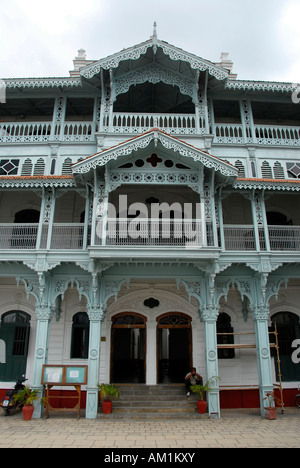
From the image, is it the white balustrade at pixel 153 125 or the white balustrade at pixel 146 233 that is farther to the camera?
the white balustrade at pixel 153 125

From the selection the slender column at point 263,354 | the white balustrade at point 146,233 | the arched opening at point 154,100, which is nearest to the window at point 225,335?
the slender column at point 263,354

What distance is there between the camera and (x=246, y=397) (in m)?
13.5

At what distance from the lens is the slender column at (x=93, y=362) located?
11641 millimetres

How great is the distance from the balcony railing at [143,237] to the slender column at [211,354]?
2.64 meters

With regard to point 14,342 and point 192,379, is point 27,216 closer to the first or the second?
point 14,342

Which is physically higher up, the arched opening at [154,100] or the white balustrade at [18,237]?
the arched opening at [154,100]

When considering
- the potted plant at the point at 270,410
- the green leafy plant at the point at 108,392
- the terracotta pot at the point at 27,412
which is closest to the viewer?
the terracotta pot at the point at 27,412

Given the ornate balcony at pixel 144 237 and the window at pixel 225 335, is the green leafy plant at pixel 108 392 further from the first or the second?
the ornate balcony at pixel 144 237

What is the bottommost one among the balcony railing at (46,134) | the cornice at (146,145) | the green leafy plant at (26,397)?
the green leafy plant at (26,397)

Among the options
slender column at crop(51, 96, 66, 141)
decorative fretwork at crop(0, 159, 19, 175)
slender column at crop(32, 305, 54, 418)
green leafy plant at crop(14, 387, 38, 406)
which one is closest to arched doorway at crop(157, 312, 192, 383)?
slender column at crop(32, 305, 54, 418)

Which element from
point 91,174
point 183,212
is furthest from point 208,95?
point 91,174

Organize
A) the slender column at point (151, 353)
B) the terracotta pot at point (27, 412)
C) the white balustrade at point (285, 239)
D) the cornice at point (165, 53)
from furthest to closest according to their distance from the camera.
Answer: the cornice at point (165, 53) → the slender column at point (151, 353) → the white balustrade at point (285, 239) → the terracotta pot at point (27, 412)

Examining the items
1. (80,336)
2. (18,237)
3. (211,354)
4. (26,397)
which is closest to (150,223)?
(211,354)

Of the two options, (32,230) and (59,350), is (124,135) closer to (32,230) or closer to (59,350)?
(32,230)
